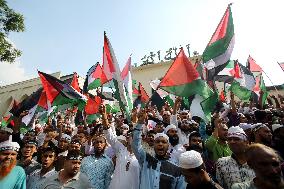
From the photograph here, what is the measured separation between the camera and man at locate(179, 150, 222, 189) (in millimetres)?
3295

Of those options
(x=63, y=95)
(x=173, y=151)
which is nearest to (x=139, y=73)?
(x=63, y=95)

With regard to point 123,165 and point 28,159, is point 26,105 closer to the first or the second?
point 28,159

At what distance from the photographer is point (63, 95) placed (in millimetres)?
8492

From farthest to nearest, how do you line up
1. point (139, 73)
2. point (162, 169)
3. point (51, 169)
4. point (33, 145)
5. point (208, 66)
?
point (139, 73) < point (208, 66) < point (33, 145) < point (51, 169) < point (162, 169)

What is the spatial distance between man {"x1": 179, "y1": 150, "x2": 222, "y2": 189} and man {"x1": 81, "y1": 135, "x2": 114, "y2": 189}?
6.70 feet

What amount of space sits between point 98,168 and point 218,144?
6.30 feet

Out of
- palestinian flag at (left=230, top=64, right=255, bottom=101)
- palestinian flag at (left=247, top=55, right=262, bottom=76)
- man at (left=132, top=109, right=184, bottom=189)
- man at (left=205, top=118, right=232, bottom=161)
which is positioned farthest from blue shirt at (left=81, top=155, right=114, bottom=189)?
palestinian flag at (left=247, top=55, right=262, bottom=76)

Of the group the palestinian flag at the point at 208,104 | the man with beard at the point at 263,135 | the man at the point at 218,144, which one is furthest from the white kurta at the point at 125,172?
the palestinian flag at the point at 208,104

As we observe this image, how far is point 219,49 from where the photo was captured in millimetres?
7523

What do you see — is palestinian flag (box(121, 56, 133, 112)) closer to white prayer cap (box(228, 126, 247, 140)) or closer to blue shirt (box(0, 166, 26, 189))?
white prayer cap (box(228, 126, 247, 140))

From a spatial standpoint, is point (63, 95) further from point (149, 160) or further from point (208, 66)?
point (149, 160)

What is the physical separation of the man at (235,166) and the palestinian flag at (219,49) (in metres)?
3.53

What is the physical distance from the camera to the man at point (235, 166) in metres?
3.88

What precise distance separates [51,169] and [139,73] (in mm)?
30824
